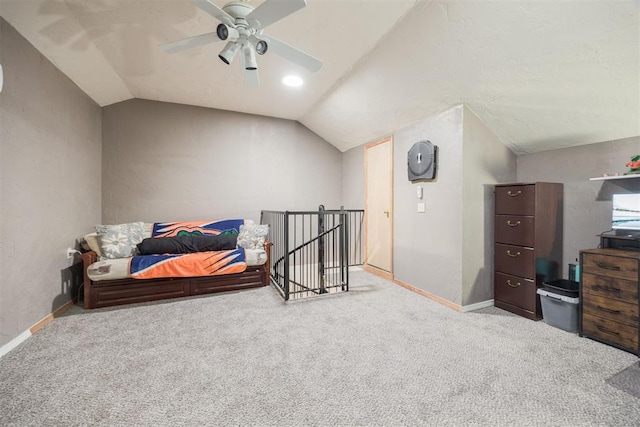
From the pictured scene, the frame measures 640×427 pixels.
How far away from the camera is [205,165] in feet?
13.7

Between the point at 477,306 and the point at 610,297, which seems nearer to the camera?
the point at 610,297

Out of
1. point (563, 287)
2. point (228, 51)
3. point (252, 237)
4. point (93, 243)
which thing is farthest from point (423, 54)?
point (93, 243)

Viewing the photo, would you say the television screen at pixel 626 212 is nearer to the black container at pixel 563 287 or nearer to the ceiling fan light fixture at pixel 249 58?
the black container at pixel 563 287

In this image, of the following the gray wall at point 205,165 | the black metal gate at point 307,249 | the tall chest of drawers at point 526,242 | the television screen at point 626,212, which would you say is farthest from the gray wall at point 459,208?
the gray wall at point 205,165

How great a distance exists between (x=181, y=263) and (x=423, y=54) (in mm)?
3364

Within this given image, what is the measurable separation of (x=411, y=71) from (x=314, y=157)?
249 centimetres

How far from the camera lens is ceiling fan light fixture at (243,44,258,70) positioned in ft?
Result: 6.57

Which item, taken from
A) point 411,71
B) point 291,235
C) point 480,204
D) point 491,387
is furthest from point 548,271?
point 291,235

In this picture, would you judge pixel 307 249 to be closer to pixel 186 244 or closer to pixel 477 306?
A: pixel 186 244

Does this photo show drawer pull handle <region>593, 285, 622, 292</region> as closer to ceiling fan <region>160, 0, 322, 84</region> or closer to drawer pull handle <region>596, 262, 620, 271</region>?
drawer pull handle <region>596, 262, 620, 271</region>

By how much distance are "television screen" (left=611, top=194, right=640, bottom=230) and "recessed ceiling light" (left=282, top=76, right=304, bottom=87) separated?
11.0 ft

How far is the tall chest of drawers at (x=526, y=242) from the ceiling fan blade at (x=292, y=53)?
2.31 metres

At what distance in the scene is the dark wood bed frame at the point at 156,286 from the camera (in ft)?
9.19

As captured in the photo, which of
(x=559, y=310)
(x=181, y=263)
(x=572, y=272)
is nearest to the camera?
(x=559, y=310)
